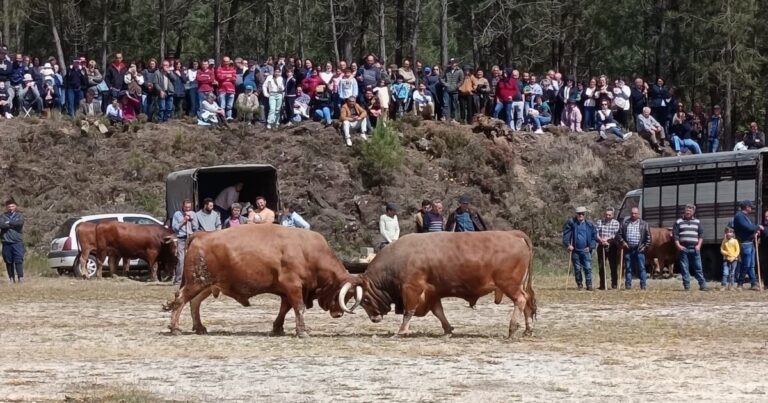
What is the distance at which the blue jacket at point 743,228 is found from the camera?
32688 mm

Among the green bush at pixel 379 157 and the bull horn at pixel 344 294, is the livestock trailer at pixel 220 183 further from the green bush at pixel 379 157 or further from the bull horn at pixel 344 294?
the bull horn at pixel 344 294

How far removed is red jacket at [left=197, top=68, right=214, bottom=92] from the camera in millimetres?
43250

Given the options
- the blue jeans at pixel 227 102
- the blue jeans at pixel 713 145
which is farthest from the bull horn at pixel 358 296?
the blue jeans at pixel 713 145

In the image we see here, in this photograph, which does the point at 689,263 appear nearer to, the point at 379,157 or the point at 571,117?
the point at 379,157

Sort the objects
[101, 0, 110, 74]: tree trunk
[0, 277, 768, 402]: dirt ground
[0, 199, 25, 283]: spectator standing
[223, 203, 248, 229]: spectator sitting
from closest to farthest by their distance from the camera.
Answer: [0, 277, 768, 402]: dirt ground, [223, 203, 248, 229]: spectator sitting, [0, 199, 25, 283]: spectator standing, [101, 0, 110, 74]: tree trunk

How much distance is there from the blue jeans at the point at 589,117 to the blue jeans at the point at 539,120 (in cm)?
125

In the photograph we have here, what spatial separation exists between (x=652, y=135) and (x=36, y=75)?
1947 cm

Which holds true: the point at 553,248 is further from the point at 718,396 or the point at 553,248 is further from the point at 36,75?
the point at 718,396

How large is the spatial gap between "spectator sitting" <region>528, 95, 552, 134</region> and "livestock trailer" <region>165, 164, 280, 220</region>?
1212cm

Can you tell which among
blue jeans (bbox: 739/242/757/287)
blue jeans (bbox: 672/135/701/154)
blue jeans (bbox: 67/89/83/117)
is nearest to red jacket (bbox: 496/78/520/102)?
blue jeans (bbox: 672/135/701/154)

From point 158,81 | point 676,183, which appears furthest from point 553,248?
point 158,81

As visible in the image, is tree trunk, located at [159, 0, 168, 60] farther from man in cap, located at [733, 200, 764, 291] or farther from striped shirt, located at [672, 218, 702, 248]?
man in cap, located at [733, 200, 764, 291]

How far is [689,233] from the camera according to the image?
3284 centimetres

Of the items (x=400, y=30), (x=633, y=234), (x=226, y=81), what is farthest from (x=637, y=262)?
(x=400, y=30)
